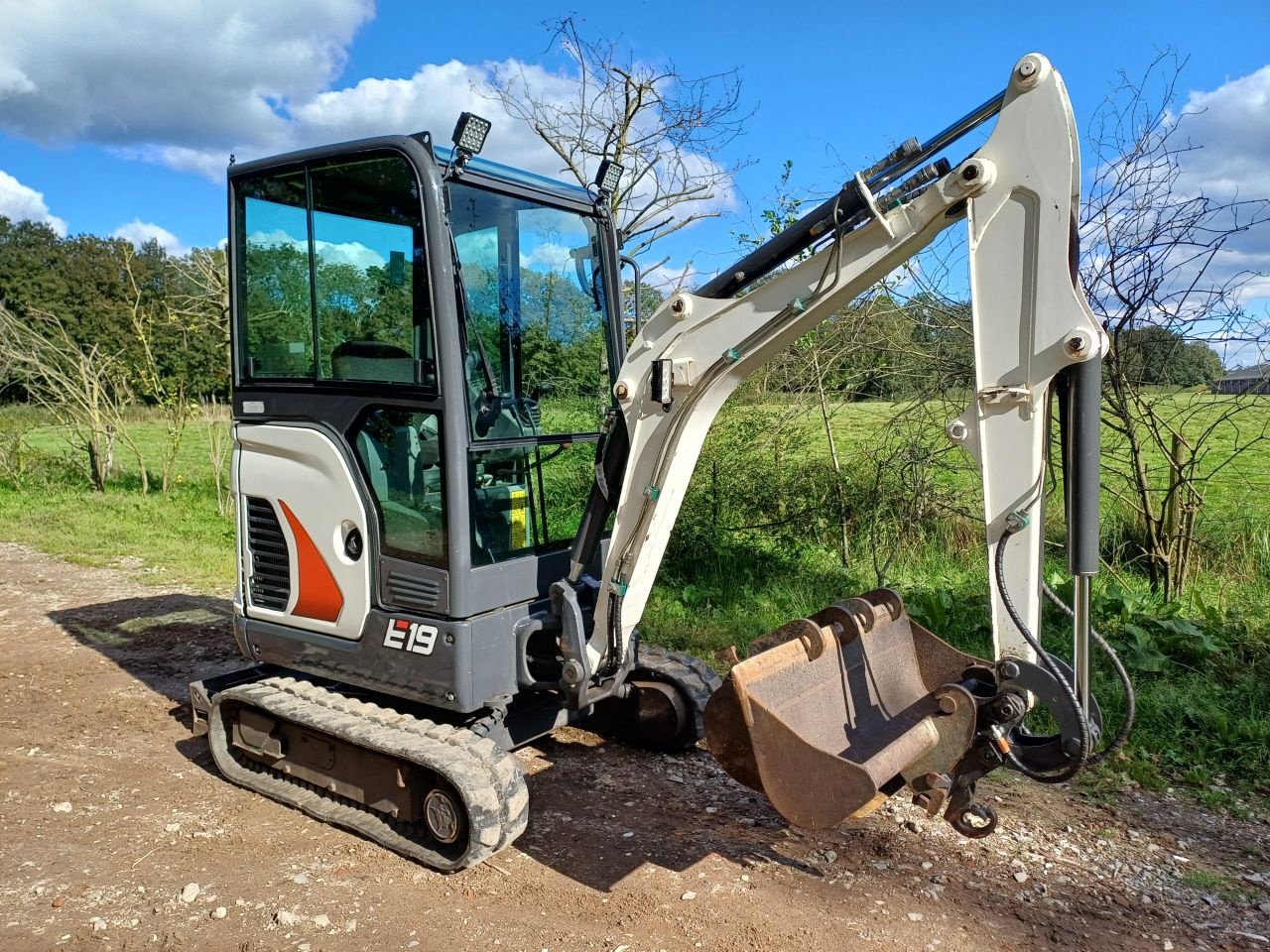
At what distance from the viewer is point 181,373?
12500 millimetres

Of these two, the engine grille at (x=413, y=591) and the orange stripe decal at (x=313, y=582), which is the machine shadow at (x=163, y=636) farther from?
the engine grille at (x=413, y=591)

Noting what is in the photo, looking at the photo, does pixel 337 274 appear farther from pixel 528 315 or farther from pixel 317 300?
pixel 528 315

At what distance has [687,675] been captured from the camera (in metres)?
4.70

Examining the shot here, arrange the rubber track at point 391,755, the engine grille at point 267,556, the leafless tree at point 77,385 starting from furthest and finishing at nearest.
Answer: the leafless tree at point 77,385, the engine grille at point 267,556, the rubber track at point 391,755

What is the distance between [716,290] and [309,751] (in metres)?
2.56

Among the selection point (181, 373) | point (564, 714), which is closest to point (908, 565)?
point (564, 714)

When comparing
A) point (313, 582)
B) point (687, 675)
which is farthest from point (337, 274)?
point (687, 675)

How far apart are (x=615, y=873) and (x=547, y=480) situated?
160 centimetres

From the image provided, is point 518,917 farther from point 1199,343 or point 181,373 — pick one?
point 181,373

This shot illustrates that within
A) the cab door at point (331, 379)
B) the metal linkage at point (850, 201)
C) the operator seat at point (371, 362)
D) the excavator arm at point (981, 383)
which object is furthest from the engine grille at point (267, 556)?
the metal linkage at point (850, 201)

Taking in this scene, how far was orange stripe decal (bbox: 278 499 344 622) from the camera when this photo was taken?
412cm

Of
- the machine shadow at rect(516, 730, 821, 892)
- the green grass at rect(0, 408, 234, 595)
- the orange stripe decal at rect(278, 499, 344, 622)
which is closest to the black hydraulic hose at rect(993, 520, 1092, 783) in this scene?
the machine shadow at rect(516, 730, 821, 892)

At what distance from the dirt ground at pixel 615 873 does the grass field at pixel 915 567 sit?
794mm

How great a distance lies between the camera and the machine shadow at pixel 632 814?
3711 millimetres
